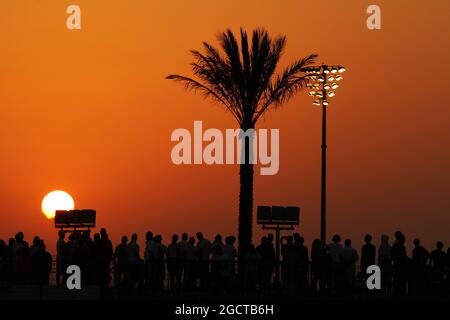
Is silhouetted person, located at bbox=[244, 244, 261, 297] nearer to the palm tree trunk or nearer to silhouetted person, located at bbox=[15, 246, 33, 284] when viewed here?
silhouetted person, located at bbox=[15, 246, 33, 284]

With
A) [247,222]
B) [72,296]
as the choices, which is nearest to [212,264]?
[72,296]

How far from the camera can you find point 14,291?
1387 inches

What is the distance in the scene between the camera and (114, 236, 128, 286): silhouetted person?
112ft

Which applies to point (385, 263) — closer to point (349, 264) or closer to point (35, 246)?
point (349, 264)

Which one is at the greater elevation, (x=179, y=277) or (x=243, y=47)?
(x=243, y=47)

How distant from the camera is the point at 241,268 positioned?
33.2 meters

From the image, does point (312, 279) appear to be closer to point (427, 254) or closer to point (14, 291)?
point (427, 254)

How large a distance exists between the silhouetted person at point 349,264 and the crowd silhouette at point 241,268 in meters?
0.03

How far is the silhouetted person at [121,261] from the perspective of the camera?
112 feet

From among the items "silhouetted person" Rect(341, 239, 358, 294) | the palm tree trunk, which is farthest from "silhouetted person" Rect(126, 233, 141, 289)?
the palm tree trunk
